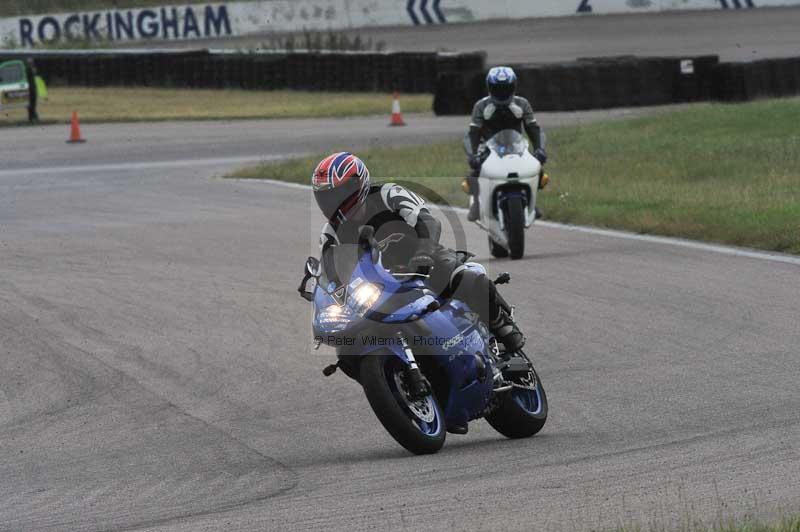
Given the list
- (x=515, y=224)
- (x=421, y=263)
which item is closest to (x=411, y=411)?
(x=421, y=263)

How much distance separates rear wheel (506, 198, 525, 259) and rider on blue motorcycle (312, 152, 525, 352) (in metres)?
6.28

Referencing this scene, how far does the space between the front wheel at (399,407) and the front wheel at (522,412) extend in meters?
0.46

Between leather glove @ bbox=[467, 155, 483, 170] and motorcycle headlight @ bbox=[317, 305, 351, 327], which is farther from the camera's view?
leather glove @ bbox=[467, 155, 483, 170]

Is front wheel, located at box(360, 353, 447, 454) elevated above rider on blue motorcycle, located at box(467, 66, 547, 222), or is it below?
below

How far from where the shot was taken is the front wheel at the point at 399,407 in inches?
250

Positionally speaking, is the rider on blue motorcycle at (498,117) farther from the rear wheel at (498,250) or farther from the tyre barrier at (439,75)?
the tyre barrier at (439,75)

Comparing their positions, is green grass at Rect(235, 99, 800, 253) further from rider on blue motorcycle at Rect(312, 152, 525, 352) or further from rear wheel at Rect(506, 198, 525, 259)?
Answer: rider on blue motorcycle at Rect(312, 152, 525, 352)

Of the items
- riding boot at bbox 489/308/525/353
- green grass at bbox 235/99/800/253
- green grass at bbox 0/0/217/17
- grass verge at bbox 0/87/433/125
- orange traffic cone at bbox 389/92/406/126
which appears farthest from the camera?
green grass at bbox 0/0/217/17

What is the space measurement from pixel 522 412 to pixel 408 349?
0.83 meters

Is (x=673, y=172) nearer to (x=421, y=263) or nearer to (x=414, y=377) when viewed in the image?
(x=421, y=263)

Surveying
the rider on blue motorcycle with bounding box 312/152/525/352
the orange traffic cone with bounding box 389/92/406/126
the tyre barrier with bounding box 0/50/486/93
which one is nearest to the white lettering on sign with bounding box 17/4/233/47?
the tyre barrier with bounding box 0/50/486/93

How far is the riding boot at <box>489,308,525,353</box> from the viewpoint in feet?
23.7

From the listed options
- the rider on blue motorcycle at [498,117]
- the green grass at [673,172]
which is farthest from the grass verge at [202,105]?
the rider on blue motorcycle at [498,117]

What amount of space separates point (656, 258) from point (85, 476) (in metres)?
7.37
